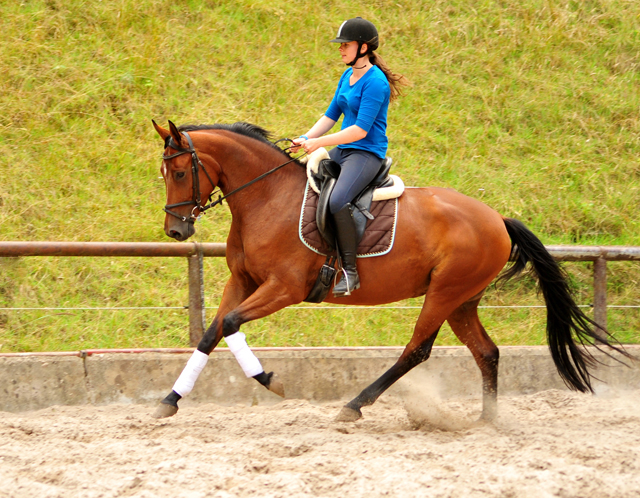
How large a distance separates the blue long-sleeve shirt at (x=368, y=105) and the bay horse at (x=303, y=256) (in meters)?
0.46

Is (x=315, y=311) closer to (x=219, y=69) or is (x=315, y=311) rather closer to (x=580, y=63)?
(x=219, y=69)

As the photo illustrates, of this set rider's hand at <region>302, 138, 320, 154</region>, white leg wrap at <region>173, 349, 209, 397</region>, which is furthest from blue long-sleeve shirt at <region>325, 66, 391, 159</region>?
white leg wrap at <region>173, 349, 209, 397</region>

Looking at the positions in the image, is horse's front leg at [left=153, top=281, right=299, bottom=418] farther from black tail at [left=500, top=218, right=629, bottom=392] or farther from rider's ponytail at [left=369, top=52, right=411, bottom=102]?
black tail at [left=500, top=218, right=629, bottom=392]

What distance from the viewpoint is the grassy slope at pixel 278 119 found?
20.5 feet

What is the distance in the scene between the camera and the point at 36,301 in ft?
19.9

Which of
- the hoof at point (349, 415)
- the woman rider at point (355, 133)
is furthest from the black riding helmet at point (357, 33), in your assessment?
the hoof at point (349, 415)

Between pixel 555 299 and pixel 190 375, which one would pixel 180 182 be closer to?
pixel 190 375

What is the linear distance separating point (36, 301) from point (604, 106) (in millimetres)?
7826

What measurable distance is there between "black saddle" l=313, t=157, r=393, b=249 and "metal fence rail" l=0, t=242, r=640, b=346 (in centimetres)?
114

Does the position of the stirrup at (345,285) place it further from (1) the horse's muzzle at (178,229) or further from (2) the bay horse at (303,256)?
(1) the horse's muzzle at (178,229)

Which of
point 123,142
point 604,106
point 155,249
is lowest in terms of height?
point 155,249

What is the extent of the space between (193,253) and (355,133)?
68.4 inches

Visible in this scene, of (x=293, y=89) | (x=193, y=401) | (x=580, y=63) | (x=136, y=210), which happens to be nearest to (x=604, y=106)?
(x=580, y=63)

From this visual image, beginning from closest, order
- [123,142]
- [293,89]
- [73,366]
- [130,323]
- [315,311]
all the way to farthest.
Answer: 1. [73,366]
2. [130,323]
3. [315,311]
4. [123,142]
5. [293,89]
